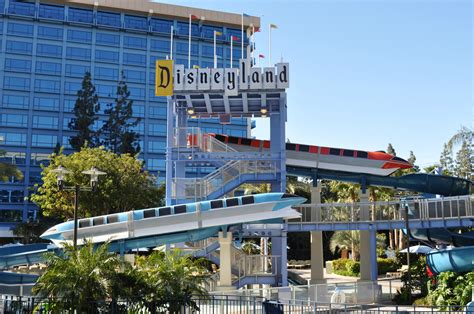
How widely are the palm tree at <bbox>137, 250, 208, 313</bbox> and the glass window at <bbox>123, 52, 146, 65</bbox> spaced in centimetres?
8231

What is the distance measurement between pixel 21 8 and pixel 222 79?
69347 millimetres

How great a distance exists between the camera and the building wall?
92375 mm

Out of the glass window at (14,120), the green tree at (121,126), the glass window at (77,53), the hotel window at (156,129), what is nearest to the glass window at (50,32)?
the glass window at (77,53)

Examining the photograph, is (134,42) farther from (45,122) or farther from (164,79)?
(164,79)

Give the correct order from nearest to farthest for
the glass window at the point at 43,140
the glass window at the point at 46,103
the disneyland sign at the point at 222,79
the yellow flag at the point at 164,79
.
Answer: the disneyland sign at the point at 222,79 < the yellow flag at the point at 164,79 < the glass window at the point at 43,140 < the glass window at the point at 46,103

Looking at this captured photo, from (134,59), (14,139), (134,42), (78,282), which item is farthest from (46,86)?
(78,282)

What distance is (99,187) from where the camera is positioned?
50.3m

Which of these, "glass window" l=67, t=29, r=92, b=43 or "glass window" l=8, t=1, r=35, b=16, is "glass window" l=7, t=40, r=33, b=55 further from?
"glass window" l=67, t=29, r=92, b=43

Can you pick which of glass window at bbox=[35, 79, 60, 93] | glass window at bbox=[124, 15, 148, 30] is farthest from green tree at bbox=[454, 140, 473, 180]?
glass window at bbox=[35, 79, 60, 93]

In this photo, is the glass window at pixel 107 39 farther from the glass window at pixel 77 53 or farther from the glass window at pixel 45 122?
the glass window at pixel 45 122

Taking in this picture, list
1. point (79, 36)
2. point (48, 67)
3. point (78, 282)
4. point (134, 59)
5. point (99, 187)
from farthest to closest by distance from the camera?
point (134, 59)
point (79, 36)
point (48, 67)
point (99, 187)
point (78, 282)

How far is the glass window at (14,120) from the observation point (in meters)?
91.9

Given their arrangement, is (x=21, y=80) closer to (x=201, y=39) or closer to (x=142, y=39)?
(x=142, y=39)

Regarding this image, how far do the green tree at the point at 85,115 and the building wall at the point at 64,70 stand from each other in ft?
19.0
